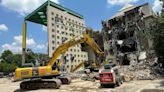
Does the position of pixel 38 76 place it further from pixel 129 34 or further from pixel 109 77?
pixel 129 34

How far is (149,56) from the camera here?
4122cm

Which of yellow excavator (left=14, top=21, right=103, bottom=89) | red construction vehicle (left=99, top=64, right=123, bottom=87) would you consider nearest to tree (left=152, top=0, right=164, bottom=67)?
red construction vehicle (left=99, top=64, right=123, bottom=87)

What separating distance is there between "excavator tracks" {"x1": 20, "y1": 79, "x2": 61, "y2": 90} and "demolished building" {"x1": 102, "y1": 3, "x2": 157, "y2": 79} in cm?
2631

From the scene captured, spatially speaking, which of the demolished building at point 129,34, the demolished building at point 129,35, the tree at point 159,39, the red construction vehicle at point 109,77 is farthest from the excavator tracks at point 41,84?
the demolished building at point 129,34

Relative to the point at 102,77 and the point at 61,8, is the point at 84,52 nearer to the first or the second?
the point at 61,8

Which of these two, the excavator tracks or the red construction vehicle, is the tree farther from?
the excavator tracks

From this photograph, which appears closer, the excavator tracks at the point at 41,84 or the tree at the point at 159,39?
the excavator tracks at the point at 41,84

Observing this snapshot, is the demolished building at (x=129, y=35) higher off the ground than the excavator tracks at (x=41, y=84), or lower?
higher

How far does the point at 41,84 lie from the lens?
803 inches

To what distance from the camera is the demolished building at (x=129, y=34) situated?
45.6 meters

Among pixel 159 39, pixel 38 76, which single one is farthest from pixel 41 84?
pixel 159 39

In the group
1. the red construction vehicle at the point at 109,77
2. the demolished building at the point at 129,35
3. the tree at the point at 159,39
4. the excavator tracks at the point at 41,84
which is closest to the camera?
the red construction vehicle at the point at 109,77

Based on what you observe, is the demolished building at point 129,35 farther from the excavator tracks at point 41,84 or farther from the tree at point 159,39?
the excavator tracks at point 41,84

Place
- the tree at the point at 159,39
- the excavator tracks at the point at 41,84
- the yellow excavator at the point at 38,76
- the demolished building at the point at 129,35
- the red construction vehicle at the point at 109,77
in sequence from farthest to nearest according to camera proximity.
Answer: the demolished building at the point at 129,35
the tree at the point at 159,39
the excavator tracks at the point at 41,84
the yellow excavator at the point at 38,76
the red construction vehicle at the point at 109,77
